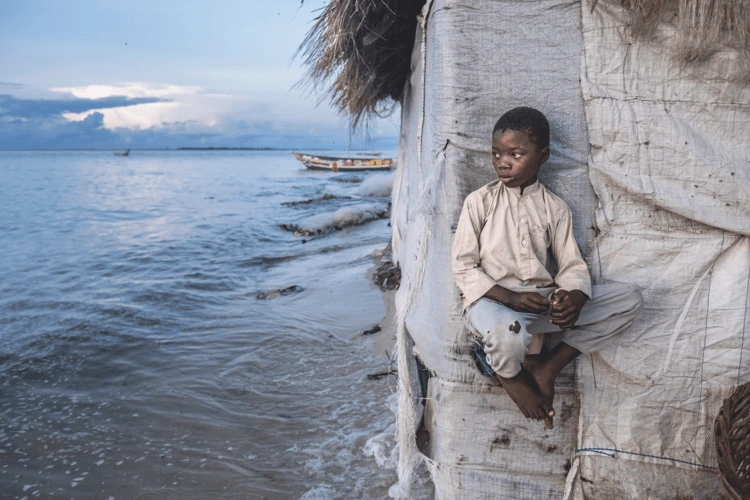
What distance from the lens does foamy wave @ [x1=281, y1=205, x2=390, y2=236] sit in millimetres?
10841

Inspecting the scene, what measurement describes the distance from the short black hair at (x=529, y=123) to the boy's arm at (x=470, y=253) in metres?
0.30

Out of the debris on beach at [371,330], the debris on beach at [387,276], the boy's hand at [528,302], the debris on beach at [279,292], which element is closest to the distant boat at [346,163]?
the debris on beach at [387,276]

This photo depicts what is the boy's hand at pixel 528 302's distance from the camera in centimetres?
183

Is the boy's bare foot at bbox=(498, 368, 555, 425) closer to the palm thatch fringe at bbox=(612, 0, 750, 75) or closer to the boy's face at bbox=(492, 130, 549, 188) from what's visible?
the boy's face at bbox=(492, 130, 549, 188)

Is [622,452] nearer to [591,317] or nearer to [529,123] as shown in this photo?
[591,317]

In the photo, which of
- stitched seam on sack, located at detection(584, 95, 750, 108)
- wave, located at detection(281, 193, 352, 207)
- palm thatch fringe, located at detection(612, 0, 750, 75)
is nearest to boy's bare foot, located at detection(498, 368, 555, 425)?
stitched seam on sack, located at detection(584, 95, 750, 108)

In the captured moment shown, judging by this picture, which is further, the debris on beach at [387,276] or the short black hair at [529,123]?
the debris on beach at [387,276]

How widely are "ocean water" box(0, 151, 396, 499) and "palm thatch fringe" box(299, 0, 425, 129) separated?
2038 mm

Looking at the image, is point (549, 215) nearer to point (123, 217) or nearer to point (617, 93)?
point (617, 93)

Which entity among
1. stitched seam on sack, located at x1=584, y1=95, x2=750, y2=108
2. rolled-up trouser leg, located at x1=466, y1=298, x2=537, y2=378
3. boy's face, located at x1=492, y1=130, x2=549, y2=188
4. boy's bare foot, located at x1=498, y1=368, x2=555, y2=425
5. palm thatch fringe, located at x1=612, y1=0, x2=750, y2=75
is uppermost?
palm thatch fringe, located at x1=612, y1=0, x2=750, y2=75

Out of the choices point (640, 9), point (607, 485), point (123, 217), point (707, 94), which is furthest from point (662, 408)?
point (123, 217)

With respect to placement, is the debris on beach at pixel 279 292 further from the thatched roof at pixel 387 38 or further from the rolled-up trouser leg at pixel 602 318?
the rolled-up trouser leg at pixel 602 318

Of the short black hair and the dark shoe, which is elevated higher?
the short black hair

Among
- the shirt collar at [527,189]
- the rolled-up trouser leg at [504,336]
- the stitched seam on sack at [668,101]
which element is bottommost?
the rolled-up trouser leg at [504,336]
